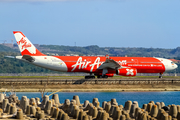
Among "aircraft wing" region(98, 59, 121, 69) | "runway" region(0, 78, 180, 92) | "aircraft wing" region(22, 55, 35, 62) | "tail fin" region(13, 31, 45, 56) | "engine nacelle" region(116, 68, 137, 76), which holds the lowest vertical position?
"runway" region(0, 78, 180, 92)

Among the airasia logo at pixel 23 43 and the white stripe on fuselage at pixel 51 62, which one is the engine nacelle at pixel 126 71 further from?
the airasia logo at pixel 23 43

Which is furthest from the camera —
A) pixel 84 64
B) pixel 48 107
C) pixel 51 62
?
pixel 84 64

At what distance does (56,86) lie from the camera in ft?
220

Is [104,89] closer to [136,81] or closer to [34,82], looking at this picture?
[136,81]

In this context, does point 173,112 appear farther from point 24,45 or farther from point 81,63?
point 24,45

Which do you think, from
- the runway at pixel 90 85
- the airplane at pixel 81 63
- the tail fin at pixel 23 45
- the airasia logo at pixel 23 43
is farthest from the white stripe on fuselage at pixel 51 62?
the runway at pixel 90 85

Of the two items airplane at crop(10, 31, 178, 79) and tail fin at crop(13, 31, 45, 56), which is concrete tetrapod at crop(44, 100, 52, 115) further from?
tail fin at crop(13, 31, 45, 56)

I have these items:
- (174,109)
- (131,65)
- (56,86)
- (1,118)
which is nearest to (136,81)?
(131,65)

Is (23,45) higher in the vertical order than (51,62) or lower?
higher

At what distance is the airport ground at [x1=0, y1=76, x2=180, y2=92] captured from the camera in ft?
216

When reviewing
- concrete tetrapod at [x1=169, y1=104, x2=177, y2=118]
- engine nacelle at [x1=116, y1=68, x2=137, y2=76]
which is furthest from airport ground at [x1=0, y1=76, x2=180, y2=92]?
concrete tetrapod at [x1=169, y1=104, x2=177, y2=118]

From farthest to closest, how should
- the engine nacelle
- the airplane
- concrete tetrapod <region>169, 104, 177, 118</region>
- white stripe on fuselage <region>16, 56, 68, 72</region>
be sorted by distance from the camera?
1. white stripe on fuselage <region>16, 56, 68, 72</region>
2. the airplane
3. the engine nacelle
4. concrete tetrapod <region>169, 104, 177, 118</region>

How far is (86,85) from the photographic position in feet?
223

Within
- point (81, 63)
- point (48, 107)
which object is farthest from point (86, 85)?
point (48, 107)
